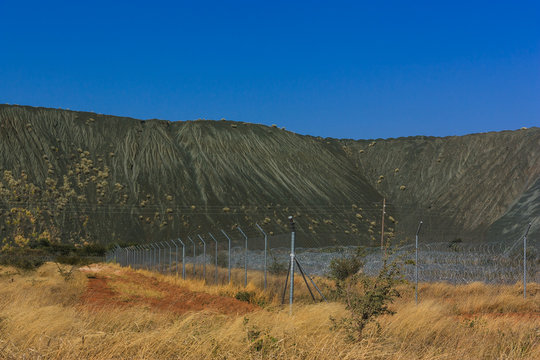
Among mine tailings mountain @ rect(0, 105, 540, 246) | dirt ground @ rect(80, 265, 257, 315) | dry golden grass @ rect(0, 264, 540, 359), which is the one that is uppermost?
mine tailings mountain @ rect(0, 105, 540, 246)

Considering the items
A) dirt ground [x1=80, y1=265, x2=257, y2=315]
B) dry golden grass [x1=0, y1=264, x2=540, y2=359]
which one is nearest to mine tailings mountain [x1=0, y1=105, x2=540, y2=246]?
dirt ground [x1=80, y1=265, x2=257, y2=315]

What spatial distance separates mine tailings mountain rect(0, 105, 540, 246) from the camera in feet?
222

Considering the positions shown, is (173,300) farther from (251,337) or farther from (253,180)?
(253,180)

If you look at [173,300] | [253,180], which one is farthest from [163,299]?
[253,180]

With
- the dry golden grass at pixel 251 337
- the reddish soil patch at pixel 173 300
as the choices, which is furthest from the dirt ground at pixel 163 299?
the dry golden grass at pixel 251 337

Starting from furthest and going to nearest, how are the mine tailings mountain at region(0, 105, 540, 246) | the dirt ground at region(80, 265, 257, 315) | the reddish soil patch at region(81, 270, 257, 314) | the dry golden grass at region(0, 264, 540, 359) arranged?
the mine tailings mountain at region(0, 105, 540, 246) < the dirt ground at region(80, 265, 257, 315) < the reddish soil patch at region(81, 270, 257, 314) < the dry golden grass at region(0, 264, 540, 359)

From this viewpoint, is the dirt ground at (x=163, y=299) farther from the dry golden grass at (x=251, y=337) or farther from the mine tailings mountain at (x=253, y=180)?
the mine tailings mountain at (x=253, y=180)

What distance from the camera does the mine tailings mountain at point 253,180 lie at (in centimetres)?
6775

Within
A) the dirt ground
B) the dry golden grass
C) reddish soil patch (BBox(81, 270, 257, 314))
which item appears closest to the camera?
the dry golden grass

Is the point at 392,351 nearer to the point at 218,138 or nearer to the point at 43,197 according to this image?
the point at 43,197

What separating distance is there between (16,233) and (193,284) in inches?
1670

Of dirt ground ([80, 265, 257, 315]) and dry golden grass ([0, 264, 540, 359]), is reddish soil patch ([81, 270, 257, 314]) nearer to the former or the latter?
dirt ground ([80, 265, 257, 315])

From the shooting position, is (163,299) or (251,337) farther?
(163,299)

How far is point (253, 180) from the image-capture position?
7856 cm
